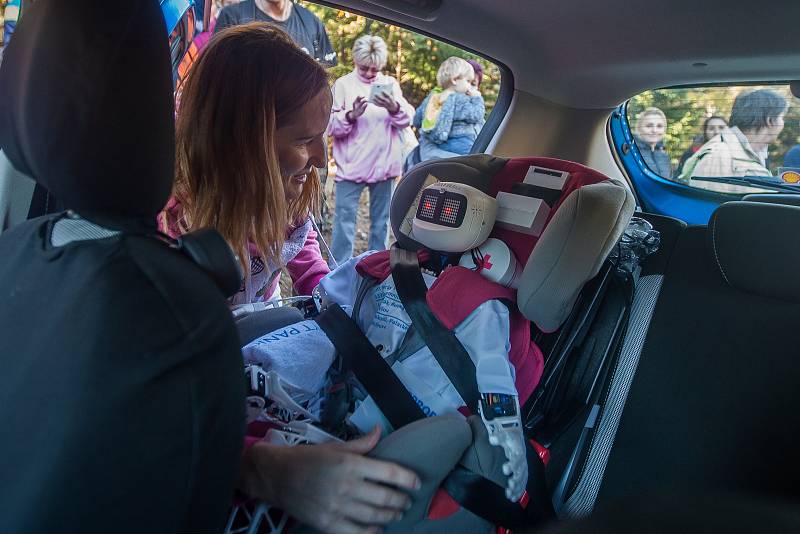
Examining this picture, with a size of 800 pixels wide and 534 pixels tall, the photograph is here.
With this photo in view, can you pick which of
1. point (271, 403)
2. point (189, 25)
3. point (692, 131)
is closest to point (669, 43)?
point (692, 131)

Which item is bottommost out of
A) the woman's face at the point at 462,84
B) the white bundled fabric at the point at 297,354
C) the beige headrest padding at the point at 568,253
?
the white bundled fabric at the point at 297,354

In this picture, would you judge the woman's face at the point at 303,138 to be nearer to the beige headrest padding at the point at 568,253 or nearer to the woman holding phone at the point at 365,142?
the beige headrest padding at the point at 568,253

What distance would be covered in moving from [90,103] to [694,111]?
2.29 meters

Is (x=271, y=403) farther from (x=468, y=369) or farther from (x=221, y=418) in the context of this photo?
(x=221, y=418)

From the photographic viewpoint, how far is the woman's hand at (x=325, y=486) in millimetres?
879

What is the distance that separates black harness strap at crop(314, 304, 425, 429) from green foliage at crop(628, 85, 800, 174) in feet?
5.45

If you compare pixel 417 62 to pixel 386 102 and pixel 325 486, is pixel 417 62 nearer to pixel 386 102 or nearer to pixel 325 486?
pixel 386 102

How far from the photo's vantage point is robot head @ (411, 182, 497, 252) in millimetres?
1392

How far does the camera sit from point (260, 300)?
171cm

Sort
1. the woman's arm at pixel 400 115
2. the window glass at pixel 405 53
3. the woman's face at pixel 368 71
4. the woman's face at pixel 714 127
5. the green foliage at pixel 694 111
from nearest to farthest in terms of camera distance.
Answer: the green foliage at pixel 694 111, the woman's face at pixel 714 127, the window glass at pixel 405 53, the woman's face at pixel 368 71, the woman's arm at pixel 400 115

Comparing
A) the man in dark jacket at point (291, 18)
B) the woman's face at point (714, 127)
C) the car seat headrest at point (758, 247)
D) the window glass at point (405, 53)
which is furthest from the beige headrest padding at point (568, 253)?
the man in dark jacket at point (291, 18)

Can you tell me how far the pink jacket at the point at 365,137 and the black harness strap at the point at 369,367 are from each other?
2658 millimetres

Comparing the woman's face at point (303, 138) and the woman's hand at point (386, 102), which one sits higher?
the woman's hand at point (386, 102)

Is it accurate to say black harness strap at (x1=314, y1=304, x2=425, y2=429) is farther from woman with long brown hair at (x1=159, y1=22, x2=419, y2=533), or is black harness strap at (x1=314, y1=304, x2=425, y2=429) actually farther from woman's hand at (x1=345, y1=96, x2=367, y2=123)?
woman's hand at (x1=345, y1=96, x2=367, y2=123)
